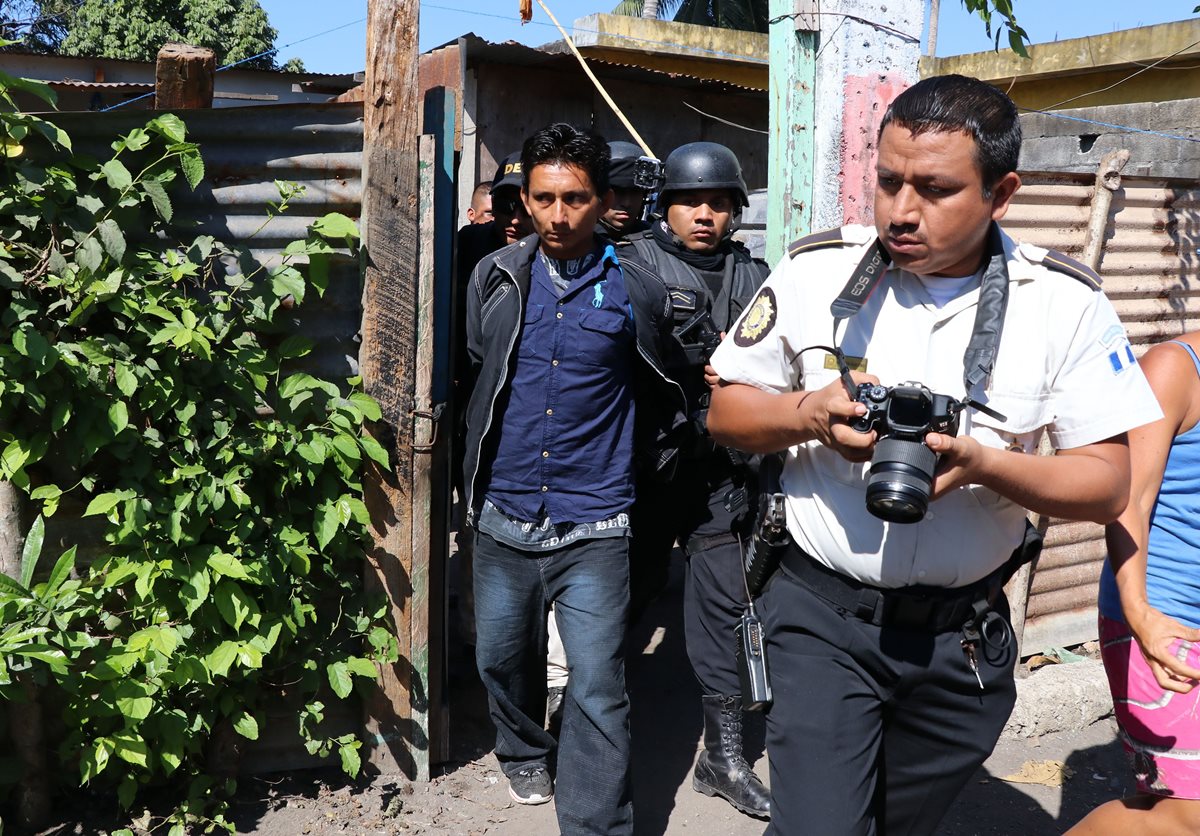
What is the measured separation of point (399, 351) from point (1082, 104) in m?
10.5

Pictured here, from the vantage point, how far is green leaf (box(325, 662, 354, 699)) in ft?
10.9

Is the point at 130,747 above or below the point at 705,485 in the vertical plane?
below

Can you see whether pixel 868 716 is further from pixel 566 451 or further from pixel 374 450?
pixel 374 450

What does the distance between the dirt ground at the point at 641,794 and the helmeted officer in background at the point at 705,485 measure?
201 millimetres

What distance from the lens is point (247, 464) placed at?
10.4 ft

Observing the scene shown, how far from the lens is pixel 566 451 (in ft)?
10.8

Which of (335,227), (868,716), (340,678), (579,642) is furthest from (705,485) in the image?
(868,716)

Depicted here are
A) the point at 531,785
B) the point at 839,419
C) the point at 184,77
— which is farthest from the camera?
the point at 531,785

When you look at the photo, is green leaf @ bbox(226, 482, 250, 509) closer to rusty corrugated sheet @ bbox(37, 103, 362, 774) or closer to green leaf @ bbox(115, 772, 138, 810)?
rusty corrugated sheet @ bbox(37, 103, 362, 774)

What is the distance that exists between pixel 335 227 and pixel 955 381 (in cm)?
199

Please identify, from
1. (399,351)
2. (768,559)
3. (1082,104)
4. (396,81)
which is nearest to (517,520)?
(399,351)

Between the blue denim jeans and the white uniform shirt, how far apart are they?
109cm

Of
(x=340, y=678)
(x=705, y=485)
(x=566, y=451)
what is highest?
(x=566, y=451)

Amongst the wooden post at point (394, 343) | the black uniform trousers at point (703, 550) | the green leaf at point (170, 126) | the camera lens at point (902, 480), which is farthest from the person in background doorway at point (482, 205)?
the camera lens at point (902, 480)
